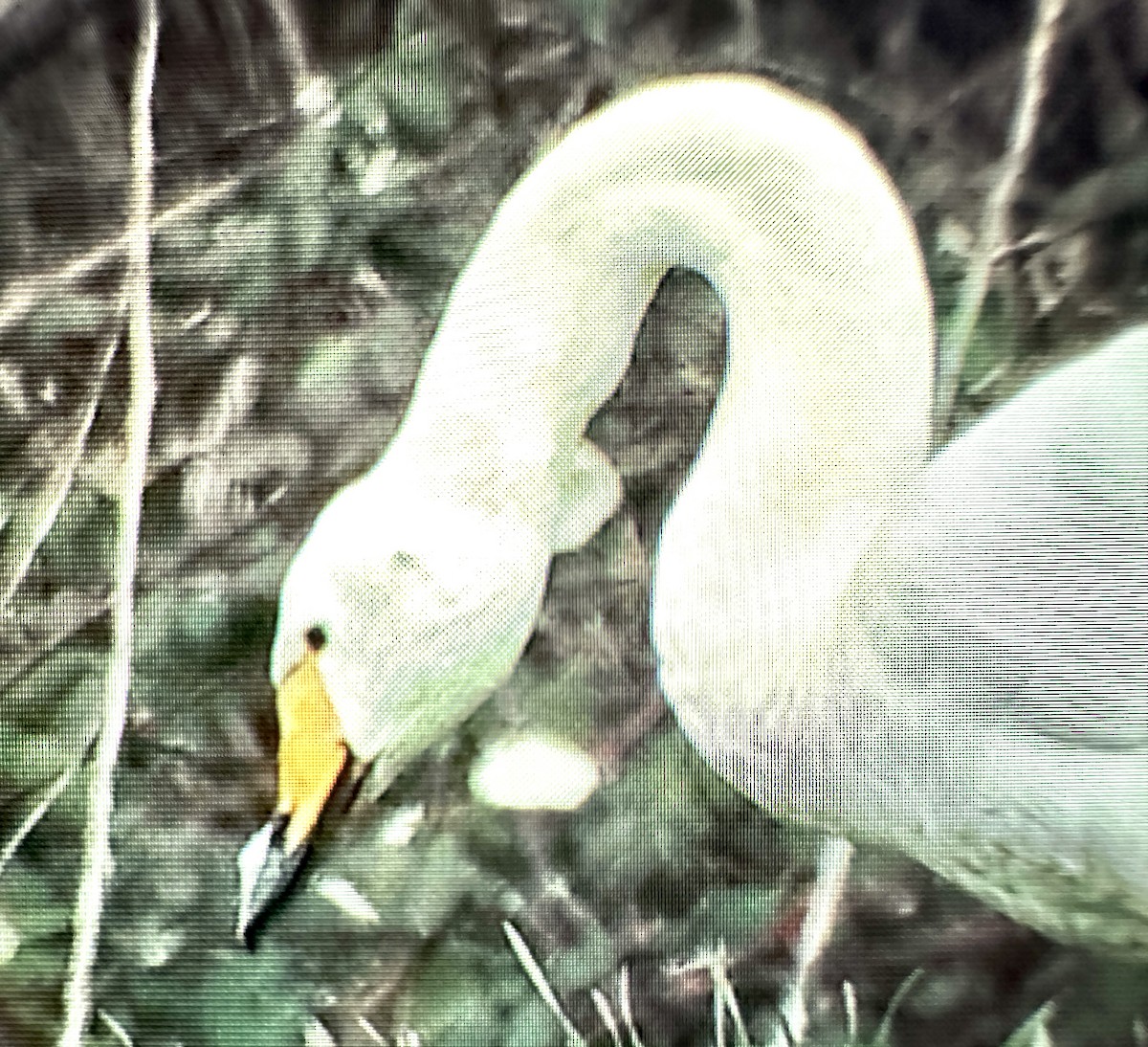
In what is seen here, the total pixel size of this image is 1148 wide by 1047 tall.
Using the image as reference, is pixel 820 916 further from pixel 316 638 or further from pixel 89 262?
pixel 89 262

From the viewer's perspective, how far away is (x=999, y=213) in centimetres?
53

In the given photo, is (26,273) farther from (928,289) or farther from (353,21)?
(928,289)

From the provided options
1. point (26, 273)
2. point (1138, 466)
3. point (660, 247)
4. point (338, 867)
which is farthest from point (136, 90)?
point (1138, 466)

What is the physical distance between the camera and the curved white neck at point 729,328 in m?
0.53

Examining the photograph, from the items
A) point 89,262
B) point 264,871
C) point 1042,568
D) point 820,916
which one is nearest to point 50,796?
point 264,871

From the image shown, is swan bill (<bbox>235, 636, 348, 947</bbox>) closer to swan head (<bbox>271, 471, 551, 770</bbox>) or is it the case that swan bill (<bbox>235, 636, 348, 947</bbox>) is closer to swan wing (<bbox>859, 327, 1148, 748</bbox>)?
swan head (<bbox>271, 471, 551, 770</bbox>)

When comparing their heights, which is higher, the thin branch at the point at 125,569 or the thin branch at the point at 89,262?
the thin branch at the point at 89,262

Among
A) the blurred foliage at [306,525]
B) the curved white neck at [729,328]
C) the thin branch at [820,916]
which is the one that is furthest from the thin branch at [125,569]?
the thin branch at [820,916]

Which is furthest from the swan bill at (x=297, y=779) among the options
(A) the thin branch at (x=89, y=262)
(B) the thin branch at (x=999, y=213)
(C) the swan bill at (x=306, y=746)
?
(B) the thin branch at (x=999, y=213)

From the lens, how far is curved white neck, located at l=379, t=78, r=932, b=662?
1.74 ft

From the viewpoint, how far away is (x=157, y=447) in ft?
1.77

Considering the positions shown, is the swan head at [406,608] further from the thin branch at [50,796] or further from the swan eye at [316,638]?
the thin branch at [50,796]

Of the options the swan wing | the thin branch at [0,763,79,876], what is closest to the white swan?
the swan wing

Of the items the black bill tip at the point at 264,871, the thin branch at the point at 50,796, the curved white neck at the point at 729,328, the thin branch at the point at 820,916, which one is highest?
the curved white neck at the point at 729,328
